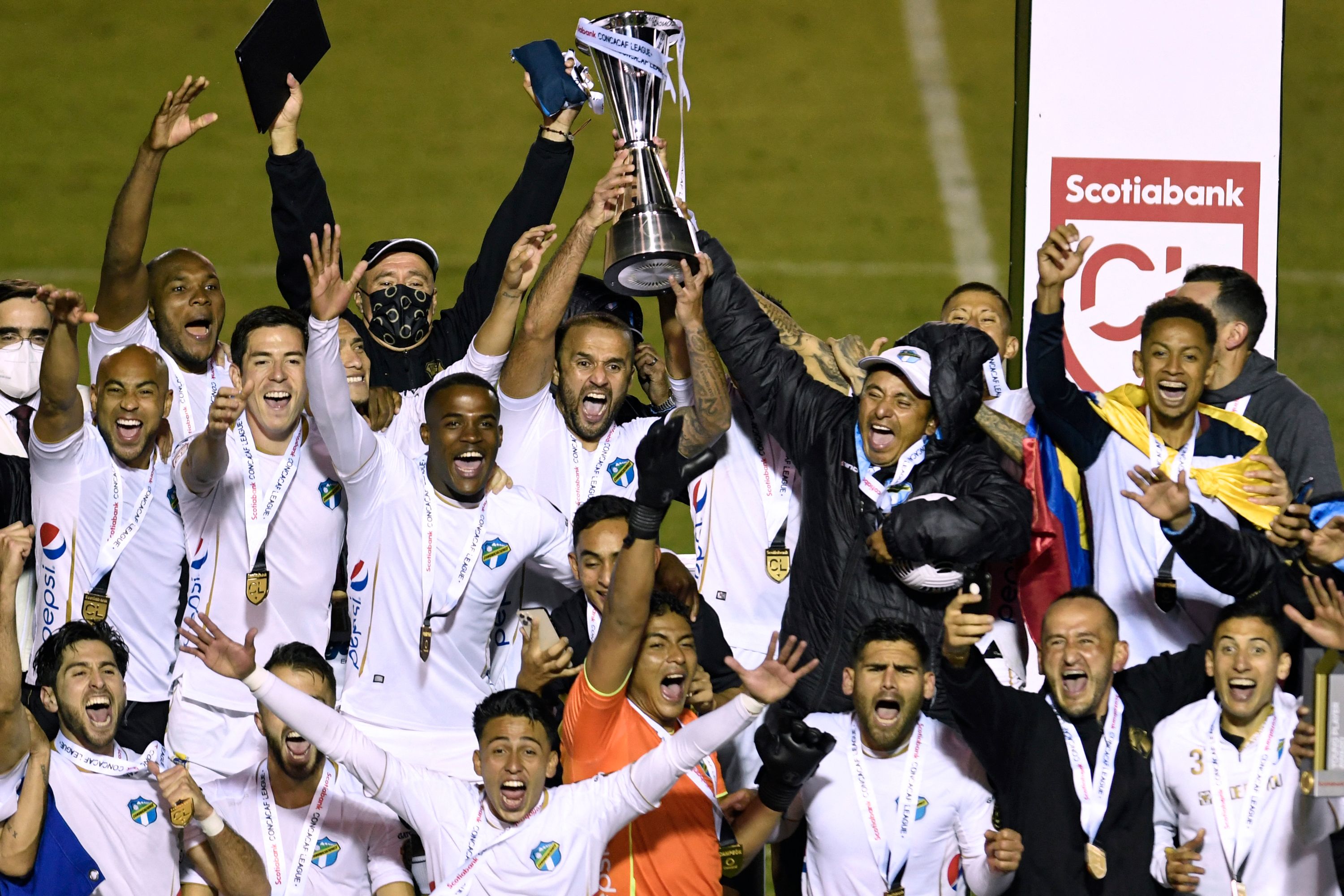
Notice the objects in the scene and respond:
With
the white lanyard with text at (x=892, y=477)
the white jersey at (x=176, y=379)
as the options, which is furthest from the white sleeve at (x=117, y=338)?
the white lanyard with text at (x=892, y=477)

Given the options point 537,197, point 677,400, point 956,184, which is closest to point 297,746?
point 677,400

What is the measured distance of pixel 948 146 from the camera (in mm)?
15586

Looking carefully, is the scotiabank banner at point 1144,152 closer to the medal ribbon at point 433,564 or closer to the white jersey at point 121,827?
the medal ribbon at point 433,564

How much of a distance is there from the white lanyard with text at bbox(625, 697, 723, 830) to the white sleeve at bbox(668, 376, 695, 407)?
1.38 meters

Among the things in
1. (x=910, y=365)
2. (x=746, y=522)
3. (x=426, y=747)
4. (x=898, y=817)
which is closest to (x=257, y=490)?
(x=426, y=747)

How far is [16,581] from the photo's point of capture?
639 cm

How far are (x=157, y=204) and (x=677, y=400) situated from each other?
27.5ft

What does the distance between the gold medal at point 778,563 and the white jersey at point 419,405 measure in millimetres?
1265

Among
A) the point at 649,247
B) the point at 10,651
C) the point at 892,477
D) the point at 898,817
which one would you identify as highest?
the point at 649,247

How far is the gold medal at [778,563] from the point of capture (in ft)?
24.4

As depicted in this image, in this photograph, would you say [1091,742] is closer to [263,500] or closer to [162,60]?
[263,500]

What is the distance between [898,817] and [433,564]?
186 centimetres

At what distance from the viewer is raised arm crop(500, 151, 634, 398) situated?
7.20 metres

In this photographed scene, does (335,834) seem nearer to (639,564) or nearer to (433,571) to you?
(433,571)
